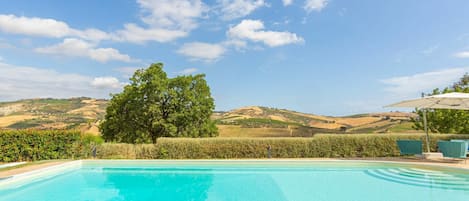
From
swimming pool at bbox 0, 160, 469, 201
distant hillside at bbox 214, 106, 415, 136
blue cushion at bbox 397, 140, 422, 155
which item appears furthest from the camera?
distant hillside at bbox 214, 106, 415, 136

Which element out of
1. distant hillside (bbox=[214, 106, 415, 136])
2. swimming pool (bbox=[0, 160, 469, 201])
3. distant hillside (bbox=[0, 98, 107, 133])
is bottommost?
swimming pool (bbox=[0, 160, 469, 201])

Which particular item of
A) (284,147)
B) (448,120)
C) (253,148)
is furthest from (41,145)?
(448,120)

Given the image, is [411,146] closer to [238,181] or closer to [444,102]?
[444,102]

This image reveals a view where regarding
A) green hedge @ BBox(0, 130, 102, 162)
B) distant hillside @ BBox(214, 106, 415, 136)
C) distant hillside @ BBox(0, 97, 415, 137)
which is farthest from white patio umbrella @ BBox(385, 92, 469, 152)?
green hedge @ BBox(0, 130, 102, 162)

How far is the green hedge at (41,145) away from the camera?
13.1 meters

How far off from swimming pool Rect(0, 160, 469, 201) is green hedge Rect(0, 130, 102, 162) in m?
1.78

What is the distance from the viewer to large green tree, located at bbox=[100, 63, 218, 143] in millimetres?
19031

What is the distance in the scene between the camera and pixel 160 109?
19328mm

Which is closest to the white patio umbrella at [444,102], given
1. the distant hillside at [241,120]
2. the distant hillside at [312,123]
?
the distant hillside at [312,123]

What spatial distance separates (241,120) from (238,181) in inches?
1095

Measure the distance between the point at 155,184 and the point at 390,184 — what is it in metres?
7.75

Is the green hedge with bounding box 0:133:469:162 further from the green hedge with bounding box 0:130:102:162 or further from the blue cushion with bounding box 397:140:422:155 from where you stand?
the blue cushion with bounding box 397:140:422:155

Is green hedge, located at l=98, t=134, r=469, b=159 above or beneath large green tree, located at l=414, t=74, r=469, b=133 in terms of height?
beneath

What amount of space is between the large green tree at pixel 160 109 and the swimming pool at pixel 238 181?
6228 millimetres
